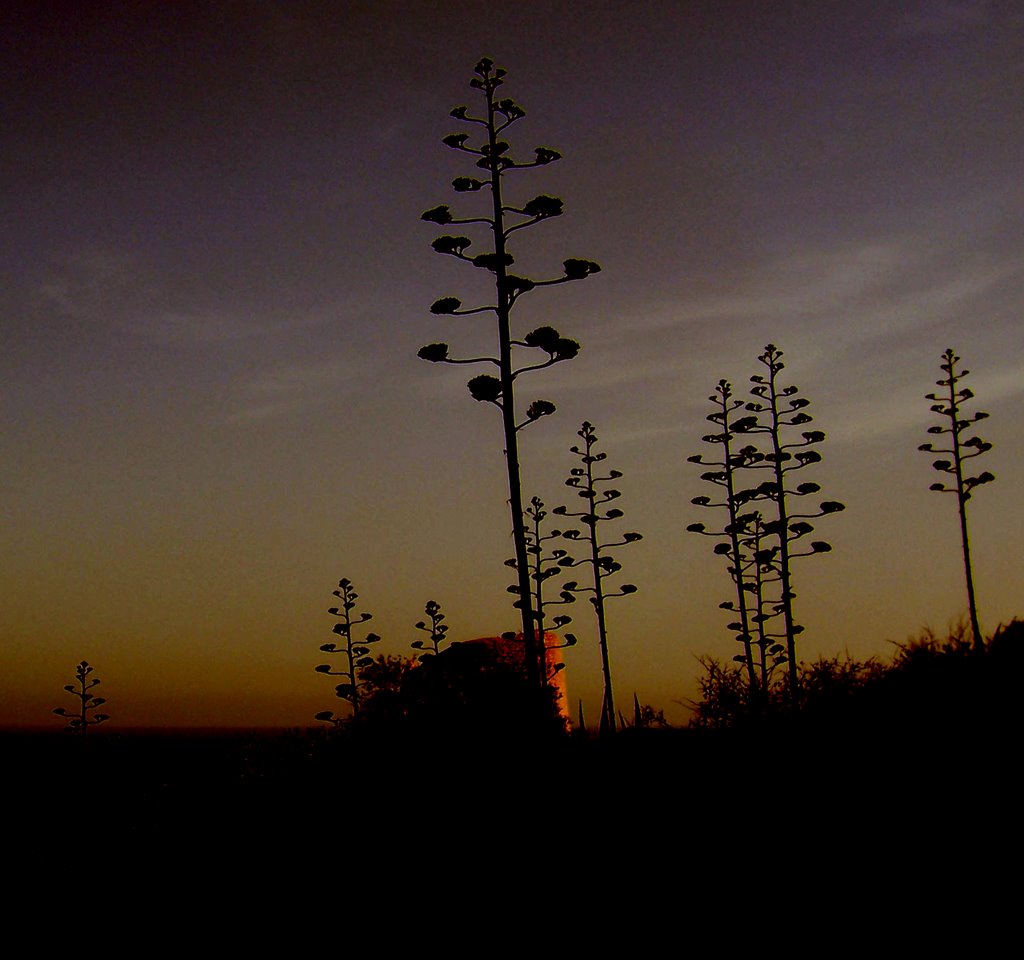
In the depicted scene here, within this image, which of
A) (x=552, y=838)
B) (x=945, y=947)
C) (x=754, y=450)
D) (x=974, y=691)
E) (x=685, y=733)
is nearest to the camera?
(x=945, y=947)

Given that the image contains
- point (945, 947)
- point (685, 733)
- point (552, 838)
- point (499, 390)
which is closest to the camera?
point (945, 947)

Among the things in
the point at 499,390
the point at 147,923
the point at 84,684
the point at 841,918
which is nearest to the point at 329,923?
the point at 147,923

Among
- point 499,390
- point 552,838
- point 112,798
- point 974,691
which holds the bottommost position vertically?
point 112,798

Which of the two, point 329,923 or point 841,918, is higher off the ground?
→ point 841,918

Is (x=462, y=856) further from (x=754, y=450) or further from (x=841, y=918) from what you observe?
(x=754, y=450)

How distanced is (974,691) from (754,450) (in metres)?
18.6

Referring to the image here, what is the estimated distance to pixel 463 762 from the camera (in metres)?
14.1

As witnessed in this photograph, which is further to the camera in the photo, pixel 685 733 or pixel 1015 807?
pixel 685 733

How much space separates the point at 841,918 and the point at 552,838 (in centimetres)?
361

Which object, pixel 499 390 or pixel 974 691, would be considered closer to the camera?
pixel 974 691

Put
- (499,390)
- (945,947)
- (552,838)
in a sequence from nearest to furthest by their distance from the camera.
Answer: (945,947), (552,838), (499,390)

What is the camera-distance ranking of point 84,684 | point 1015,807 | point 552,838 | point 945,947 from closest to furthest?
1. point 945,947
2. point 1015,807
3. point 552,838
4. point 84,684

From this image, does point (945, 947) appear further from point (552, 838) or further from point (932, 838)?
point (552, 838)

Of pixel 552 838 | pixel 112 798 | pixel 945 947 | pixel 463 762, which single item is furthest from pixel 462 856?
pixel 112 798
